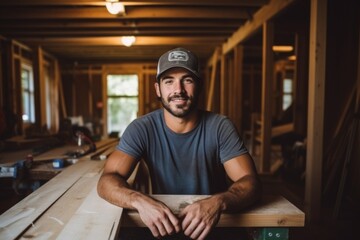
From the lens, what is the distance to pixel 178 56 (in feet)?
5.07

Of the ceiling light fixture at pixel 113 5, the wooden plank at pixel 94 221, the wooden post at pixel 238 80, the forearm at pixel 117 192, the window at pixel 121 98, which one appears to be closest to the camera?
the wooden plank at pixel 94 221

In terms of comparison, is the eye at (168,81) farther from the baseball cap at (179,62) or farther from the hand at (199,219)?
the hand at (199,219)

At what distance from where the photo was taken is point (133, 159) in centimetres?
150

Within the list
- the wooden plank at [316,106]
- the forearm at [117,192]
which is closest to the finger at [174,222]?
the forearm at [117,192]

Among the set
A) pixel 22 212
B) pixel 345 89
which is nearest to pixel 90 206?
pixel 22 212

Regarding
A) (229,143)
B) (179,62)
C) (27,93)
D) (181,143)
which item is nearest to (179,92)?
(179,62)

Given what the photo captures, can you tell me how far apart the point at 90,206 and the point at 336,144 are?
314 centimetres

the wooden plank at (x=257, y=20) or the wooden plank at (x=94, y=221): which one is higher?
the wooden plank at (x=257, y=20)

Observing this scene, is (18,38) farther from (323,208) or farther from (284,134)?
(323,208)

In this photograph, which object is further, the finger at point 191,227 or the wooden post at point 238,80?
the wooden post at point 238,80

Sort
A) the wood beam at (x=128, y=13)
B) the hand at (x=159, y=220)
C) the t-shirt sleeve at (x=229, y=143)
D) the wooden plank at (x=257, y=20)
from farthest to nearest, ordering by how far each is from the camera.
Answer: the wood beam at (x=128, y=13) < the wooden plank at (x=257, y=20) < the t-shirt sleeve at (x=229, y=143) < the hand at (x=159, y=220)

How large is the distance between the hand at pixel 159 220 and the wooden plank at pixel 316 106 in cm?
197

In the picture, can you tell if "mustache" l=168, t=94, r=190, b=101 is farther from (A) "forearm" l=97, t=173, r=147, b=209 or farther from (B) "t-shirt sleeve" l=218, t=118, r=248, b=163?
(A) "forearm" l=97, t=173, r=147, b=209

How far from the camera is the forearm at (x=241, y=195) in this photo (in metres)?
1.13
